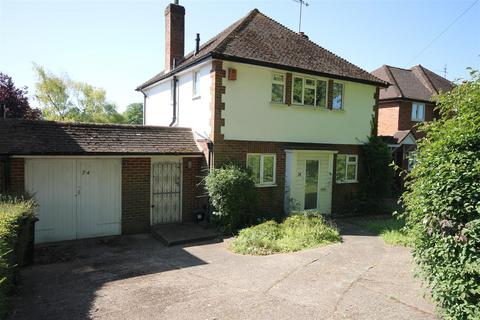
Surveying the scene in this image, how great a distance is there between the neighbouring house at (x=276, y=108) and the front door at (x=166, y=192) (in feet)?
4.14

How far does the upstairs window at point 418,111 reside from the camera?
21839 millimetres

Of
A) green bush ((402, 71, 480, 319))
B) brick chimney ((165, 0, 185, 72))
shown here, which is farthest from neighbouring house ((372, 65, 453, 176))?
green bush ((402, 71, 480, 319))

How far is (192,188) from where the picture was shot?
36.4 feet

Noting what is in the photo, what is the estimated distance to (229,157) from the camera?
10562 millimetres

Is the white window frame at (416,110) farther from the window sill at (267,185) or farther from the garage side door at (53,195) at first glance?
the garage side door at (53,195)

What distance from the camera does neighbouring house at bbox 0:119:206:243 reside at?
28.6 ft

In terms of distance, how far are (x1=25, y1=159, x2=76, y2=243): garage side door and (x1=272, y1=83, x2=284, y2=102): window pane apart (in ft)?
21.6

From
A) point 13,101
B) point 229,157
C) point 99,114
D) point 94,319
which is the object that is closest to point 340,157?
point 229,157

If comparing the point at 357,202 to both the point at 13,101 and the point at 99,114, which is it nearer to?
the point at 13,101

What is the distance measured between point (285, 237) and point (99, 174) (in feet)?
18.5

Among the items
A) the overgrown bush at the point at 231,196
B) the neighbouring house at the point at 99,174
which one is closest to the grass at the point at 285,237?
the overgrown bush at the point at 231,196

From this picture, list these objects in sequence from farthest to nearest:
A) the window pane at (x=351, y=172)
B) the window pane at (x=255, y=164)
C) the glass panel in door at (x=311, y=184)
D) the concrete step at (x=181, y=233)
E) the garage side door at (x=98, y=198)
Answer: the window pane at (x=351, y=172) < the glass panel in door at (x=311, y=184) < the window pane at (x=255, y=164) < the garage side door at (x=98, y=198) < the concrete step at (x=181, y=233)

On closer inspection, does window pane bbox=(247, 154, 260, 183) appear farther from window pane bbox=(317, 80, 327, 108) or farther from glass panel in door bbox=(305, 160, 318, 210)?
window pane bbox=(317, 80, 327, 108)

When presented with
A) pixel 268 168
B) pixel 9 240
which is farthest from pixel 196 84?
pixel 9 240
